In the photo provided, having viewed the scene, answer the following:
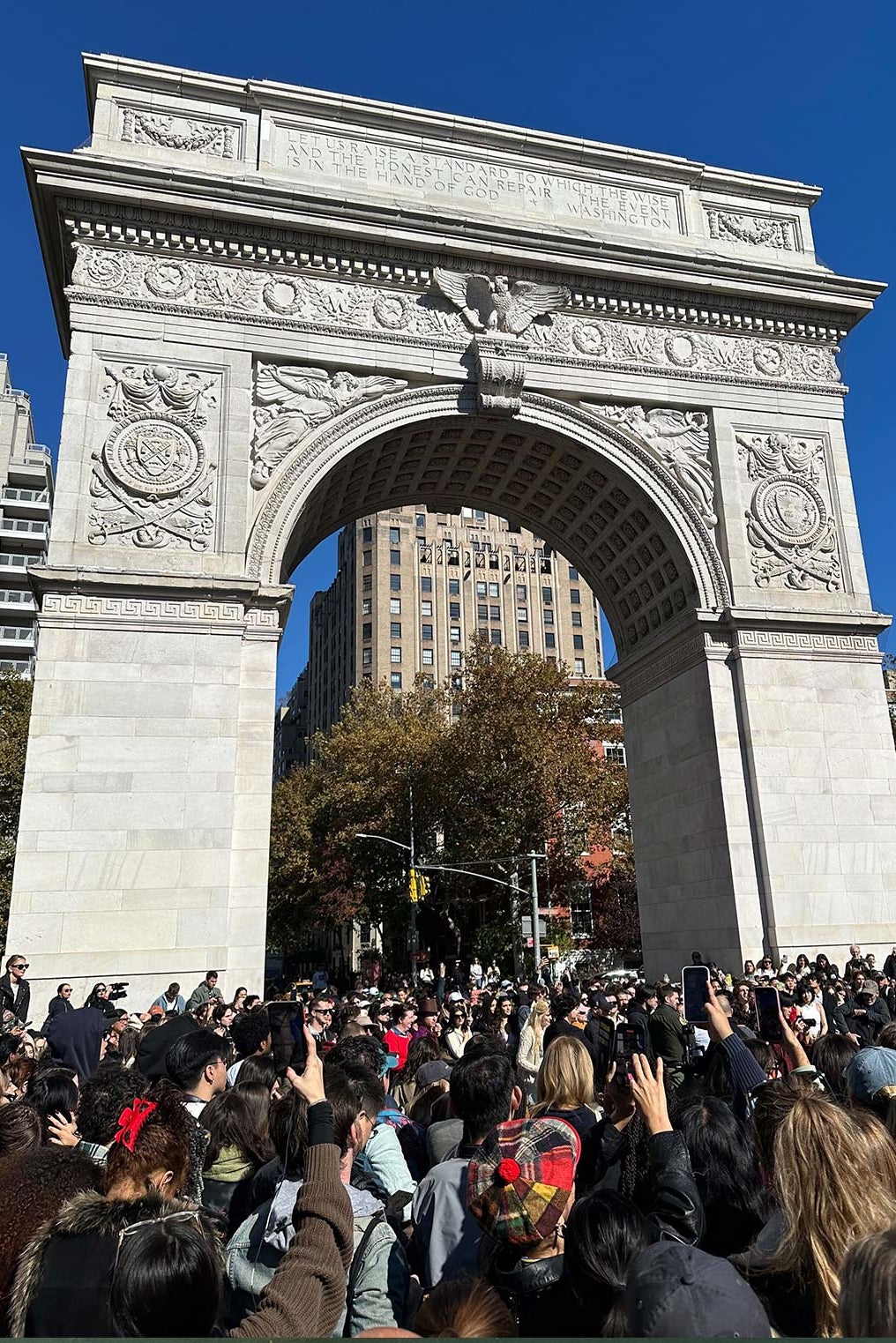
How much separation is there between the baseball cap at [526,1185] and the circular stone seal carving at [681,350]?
22018mm

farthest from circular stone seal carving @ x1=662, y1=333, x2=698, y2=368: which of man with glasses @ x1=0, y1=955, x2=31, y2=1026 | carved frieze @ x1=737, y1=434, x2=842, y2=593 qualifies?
man with glasses @ x1=0, y1=955, x2=31, y2=1026

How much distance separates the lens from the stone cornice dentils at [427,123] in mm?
20766

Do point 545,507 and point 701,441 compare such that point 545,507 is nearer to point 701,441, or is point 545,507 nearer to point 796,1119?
point 701,441

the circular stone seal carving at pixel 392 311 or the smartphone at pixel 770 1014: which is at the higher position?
the circular stone seal carving at pixel 392 311

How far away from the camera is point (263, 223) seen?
786 inches

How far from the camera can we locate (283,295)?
20422 millimetres

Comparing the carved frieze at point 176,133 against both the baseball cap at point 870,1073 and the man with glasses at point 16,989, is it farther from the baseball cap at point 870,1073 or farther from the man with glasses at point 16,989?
the baseball cap at point 870,1073

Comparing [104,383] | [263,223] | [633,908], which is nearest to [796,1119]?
[104,383]

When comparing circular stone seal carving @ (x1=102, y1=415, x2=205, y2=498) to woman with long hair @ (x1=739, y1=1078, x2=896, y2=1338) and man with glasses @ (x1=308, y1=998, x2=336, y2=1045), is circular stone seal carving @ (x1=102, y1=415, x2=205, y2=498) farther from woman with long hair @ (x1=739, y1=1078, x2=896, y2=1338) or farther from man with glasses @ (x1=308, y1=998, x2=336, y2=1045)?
woman with long hair @ (x1=739, y1=1078, x2=896, y2=1338)

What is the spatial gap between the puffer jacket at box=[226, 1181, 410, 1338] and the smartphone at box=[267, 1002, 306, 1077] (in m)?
0.51

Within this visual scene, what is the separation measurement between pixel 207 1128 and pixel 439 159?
23.3m

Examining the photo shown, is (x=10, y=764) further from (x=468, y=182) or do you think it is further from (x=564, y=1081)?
(x=564, y=1081)

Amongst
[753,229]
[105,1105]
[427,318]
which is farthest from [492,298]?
[105,1105]

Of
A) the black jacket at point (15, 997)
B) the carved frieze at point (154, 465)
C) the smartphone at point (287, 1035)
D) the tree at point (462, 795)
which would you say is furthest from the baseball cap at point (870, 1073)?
the tree at point (462, 795)
